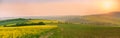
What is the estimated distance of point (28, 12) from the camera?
2662 mm

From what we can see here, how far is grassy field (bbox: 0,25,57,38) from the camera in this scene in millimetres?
2531

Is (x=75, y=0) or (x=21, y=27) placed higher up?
(x=75, y=0)

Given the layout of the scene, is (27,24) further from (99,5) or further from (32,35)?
(99,5)

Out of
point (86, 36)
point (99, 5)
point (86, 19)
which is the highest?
point (99, 5)

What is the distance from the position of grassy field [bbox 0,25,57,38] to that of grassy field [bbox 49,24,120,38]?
116 millimetres

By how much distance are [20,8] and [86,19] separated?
2.74 ft

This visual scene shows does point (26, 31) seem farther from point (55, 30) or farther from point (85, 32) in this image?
point (85, 32)

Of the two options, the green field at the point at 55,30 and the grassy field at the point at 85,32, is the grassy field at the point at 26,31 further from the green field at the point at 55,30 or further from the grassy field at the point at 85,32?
the grassy field at the point at 85,32

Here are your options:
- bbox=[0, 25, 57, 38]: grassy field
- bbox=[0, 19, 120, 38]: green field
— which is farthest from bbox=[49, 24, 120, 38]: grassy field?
bbox=[0, 25, 57, 38]: grassy field

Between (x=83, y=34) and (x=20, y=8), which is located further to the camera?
(x=20, y=8)

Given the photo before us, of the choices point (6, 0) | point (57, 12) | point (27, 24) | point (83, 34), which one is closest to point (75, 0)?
point (57, 12)

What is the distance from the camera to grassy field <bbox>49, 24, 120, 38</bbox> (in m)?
2.50

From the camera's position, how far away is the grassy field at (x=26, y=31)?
2.53 metres

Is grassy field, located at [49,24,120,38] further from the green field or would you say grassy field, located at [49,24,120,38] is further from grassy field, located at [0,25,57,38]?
grassy field, located at [0,25,57,38]
